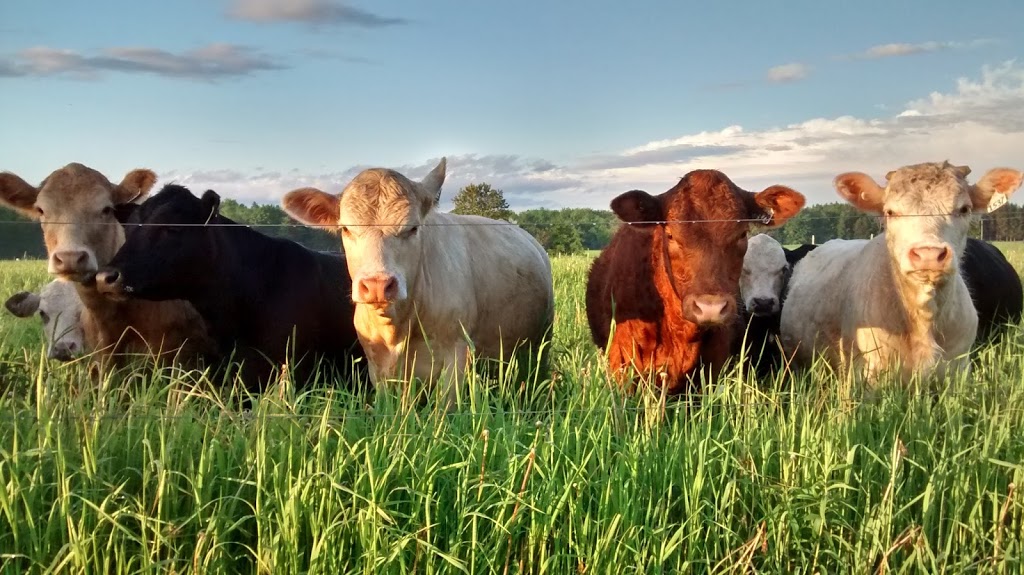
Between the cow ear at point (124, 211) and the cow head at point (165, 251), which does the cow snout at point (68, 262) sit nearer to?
the cow head at point (165, 251)

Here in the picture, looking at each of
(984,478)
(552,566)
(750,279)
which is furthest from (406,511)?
(750,279)

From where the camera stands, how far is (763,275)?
7.62 meters

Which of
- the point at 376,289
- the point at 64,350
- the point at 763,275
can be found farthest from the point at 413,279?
the point at 763,275

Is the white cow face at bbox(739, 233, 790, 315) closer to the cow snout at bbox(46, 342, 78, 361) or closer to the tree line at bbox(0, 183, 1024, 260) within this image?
the tree line at bbox(0, 183, 1024, 260)

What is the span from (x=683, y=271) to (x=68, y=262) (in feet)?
13.6

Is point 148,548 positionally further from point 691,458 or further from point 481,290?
point 481,290

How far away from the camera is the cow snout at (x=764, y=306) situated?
7.10 metres

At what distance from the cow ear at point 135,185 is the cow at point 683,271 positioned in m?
3.73

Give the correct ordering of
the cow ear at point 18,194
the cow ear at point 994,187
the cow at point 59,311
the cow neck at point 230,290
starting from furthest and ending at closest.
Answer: the cow at point 59,311 < the cow ear at point 18,194 < the cow neck at point 230,290 < the cow ear at point 994,187

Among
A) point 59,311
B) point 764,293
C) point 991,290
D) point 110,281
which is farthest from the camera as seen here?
point 991,290

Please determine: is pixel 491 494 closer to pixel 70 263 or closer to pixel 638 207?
pixel 638 207

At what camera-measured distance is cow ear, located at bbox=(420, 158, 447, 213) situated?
5.63m

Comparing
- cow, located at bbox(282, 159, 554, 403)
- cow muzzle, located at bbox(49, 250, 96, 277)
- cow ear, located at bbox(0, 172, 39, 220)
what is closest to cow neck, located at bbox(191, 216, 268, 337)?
cow muzzle, located at bbox(49, 250, 96, 277)

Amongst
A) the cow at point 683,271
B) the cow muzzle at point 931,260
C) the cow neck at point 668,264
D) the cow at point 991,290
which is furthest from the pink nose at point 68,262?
the cow at point 991,290
